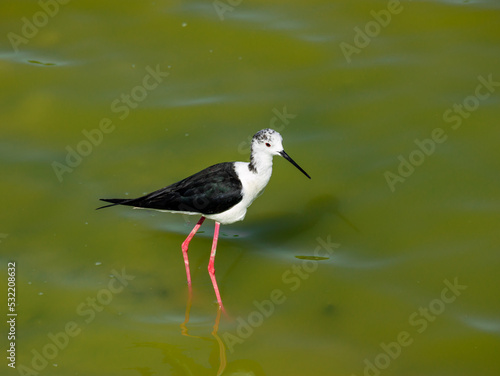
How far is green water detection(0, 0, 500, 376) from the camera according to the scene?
20.5 feet

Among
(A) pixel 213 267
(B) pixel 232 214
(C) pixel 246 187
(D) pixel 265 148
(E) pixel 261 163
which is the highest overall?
(D) pixel 265 148

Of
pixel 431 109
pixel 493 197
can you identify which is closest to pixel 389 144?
pixel 431 109

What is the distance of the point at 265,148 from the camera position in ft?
21.6

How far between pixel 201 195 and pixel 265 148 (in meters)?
0.75

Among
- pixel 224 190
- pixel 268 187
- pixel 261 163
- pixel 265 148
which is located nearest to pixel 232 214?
pixel 224 190

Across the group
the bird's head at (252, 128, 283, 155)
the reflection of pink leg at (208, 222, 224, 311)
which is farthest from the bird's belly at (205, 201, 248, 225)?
the bird's head at (252, 128, 283, 155)

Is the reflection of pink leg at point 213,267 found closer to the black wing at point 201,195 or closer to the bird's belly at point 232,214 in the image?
the bird's belly at point 232,214

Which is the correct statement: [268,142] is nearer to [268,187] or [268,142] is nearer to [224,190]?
[224,190]

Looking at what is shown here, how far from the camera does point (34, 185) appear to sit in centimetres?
801

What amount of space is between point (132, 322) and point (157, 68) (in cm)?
430

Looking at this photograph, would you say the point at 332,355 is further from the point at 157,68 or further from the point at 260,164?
the point at 157,68

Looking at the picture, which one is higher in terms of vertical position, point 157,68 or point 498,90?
point 498,90

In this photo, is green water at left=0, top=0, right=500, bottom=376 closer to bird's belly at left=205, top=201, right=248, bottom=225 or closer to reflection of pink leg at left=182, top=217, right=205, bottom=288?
reflection of pink leg at left=182, top=217, right=205, bottom=288

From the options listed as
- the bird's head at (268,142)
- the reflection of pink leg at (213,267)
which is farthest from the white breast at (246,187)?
the reflection of pink leg at (213,267)
